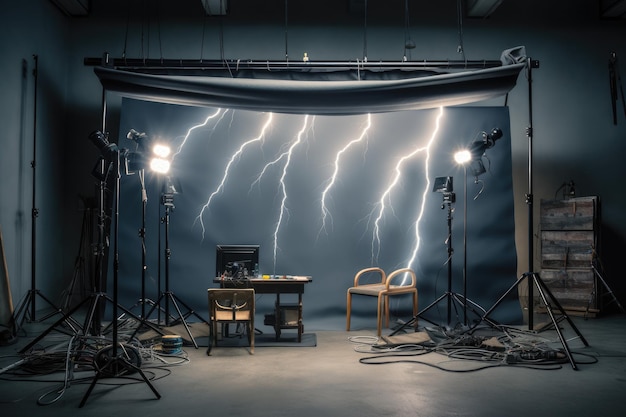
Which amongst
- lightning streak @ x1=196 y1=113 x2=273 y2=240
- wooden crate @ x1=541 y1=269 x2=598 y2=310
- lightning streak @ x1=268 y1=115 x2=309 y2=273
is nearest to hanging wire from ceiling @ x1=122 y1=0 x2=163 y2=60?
lightning streak @ x1=196 y1=113 x2=273 y2=240

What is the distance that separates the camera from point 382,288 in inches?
187

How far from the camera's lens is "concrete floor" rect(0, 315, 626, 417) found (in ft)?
8.64

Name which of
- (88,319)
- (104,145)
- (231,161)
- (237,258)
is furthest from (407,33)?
(88,319)

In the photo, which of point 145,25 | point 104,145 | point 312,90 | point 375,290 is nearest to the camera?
point 312,90

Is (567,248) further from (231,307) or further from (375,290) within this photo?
(231,307)

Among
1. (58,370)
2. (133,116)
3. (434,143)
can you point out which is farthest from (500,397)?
(133,116)

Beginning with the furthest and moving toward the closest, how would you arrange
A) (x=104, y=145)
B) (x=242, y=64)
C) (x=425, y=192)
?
(x=425, y=192)
(x=242, y=64)
(x=104, y=145)

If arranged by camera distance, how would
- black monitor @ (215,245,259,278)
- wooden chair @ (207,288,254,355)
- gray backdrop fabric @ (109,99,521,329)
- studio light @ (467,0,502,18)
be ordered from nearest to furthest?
wooden chair @ (207,288,254,355)
black monitor @ (215,245,259,278)
gray backdrop fabric @ (109,99,521,329)
studio light @ (467,0,502,18)

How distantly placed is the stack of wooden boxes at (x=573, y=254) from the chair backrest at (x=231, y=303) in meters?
3.44

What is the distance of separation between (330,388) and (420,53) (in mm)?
4492

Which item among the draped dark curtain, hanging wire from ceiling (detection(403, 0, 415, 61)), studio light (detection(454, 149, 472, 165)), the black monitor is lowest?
the black monitor

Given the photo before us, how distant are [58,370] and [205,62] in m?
3.06

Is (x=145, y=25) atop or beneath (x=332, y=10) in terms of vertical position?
beneath

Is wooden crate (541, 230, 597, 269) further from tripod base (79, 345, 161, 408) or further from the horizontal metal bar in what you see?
tripod base (79, 345, 161, 408)
